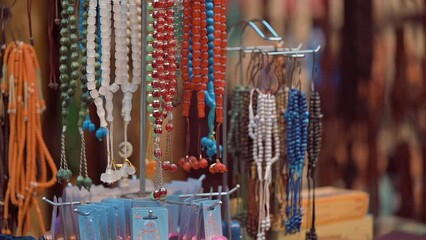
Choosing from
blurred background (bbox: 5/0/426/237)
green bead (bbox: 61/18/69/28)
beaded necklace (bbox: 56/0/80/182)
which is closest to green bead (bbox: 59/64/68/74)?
beaded necklace (bbox: 56/0/80/182)

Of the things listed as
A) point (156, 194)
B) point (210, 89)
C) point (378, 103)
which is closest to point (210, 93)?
point (210, 89)

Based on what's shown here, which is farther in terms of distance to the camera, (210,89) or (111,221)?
(210,89)

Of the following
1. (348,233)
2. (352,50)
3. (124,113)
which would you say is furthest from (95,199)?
(352,50)

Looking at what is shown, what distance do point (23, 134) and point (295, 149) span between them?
0.92 meters

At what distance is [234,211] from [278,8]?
985 millimetres

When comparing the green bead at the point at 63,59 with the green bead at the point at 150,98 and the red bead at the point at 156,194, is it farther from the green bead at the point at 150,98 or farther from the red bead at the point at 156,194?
the red bead at the point at 156,194

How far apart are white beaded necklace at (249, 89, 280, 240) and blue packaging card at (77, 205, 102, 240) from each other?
0.72m

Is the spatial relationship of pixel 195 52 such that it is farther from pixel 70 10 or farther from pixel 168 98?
pixel 70 10

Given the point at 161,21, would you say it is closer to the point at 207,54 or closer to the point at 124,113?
the point at 207,54

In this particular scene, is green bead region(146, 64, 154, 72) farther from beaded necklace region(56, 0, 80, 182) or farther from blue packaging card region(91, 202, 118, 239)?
blue packaging card region(91, 202, 118, 239)

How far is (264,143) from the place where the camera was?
7.14 ft

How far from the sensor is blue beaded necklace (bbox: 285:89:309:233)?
2.15 meters

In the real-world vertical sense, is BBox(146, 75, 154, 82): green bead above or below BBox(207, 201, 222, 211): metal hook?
above

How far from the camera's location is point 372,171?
328cm
